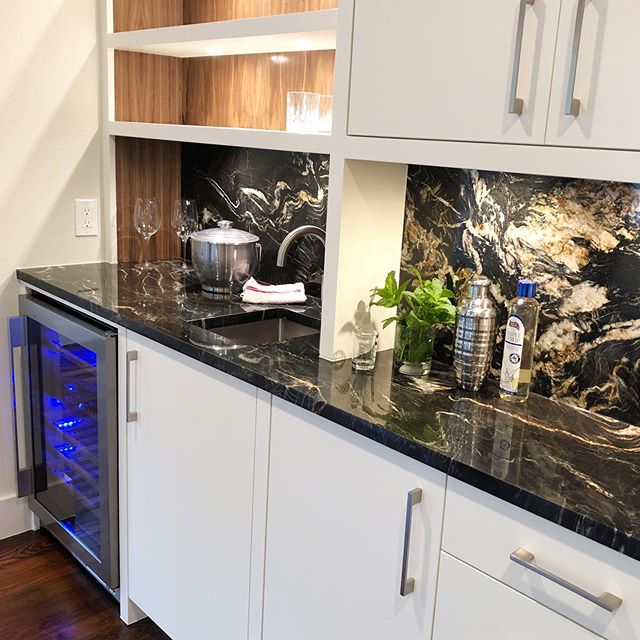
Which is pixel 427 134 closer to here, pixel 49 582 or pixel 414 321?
pixel 414 321

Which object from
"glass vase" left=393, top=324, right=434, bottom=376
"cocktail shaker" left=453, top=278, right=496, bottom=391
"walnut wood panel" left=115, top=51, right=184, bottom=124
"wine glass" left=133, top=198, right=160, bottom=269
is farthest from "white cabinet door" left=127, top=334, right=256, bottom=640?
"walnut wood panel" left=115, top=51, right=184, bottom=124

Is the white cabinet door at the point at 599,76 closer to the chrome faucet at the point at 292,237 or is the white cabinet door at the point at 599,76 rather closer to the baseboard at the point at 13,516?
the chrome faucet at the point at 292,237

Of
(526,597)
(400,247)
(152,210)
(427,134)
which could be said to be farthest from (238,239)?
(526,597)

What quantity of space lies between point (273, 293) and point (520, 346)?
93cm

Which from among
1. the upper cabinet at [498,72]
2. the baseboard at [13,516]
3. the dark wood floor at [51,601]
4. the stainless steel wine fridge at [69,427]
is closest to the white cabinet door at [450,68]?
the upper cabinet at [498,72]

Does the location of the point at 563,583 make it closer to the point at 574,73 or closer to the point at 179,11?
the point at 574,73

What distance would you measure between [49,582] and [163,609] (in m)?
0.57

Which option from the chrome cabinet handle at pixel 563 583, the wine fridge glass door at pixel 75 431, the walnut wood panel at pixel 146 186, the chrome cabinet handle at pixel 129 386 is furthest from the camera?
the walnut wood panel at pixel 146 186

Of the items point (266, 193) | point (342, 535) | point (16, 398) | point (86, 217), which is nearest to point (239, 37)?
point (266, 193)

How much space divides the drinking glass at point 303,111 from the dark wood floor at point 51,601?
5.11 ft

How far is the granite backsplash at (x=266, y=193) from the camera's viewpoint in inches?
92.4

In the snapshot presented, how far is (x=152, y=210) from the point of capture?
101 inches

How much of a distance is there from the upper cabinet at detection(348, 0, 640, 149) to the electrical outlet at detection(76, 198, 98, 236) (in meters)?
1.35

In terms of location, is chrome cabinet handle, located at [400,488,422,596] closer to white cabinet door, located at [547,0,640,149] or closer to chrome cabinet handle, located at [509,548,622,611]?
chrome cabinet handle, located at [509,548,622,611]
